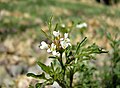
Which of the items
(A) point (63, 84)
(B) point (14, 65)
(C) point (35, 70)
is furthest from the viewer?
(B) point (14, 65)

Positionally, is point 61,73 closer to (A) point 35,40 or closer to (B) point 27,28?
(A) point 35,40

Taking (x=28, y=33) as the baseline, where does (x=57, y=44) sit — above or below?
above

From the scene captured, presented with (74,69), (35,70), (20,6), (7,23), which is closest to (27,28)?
(7,23)

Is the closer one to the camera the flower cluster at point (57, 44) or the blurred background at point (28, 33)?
the flower cluster at point (57, 44)

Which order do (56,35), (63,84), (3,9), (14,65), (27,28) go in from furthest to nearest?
(3,9) → (27,28) → (14,65) → (63,84) → (56,35)

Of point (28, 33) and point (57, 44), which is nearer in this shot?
point (57, 44)

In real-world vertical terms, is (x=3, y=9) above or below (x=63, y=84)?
above
